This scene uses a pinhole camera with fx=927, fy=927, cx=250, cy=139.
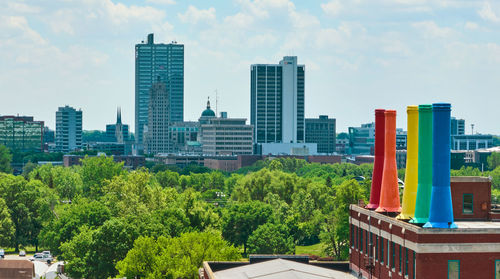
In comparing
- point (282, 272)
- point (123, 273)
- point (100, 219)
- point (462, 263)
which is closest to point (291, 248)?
point (100, 219)

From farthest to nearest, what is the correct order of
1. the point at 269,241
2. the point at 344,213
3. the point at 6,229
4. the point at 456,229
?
the point at 6,229, the point at 269,241, the point at 344,213, the point at 456,229

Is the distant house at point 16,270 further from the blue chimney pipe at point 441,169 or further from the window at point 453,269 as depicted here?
the window at point 453,269

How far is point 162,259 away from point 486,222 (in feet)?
125

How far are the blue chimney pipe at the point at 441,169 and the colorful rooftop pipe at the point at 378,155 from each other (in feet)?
36.7

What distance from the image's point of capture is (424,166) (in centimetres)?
5822

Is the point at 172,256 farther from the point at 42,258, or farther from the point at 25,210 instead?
the point at 25,210

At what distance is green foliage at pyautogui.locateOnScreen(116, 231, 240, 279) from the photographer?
3590 inches

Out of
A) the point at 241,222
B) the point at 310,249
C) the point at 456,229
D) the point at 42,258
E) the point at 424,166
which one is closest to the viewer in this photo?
the point at 456,229

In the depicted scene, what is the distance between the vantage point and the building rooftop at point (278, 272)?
6425 centimetres

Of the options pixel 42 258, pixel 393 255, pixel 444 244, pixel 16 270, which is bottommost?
pixel 42 258

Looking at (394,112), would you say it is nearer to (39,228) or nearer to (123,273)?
(123,273)

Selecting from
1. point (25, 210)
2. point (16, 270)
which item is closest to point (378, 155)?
point (16, 270)

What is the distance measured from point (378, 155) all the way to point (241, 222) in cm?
7871

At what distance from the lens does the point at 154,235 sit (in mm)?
111250
